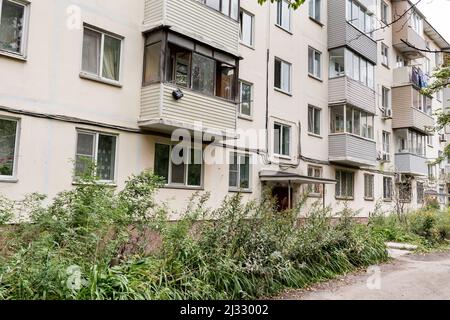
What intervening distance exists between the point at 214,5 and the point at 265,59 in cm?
376

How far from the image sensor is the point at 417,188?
28047 mm

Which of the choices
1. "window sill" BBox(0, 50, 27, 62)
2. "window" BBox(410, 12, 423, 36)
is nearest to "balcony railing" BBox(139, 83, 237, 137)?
"window sill" BBox(0, 50, 27, 62)

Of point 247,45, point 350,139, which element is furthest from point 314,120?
point 247,45

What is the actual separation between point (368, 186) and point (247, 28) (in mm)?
12378

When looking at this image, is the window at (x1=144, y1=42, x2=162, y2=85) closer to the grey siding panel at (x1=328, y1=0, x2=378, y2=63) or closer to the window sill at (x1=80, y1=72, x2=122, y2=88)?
the window sill at (x1=80, y1=72, x2=122, y2=88)

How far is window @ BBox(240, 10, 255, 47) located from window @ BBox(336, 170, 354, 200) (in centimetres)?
862

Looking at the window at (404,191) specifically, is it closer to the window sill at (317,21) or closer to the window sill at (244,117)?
the window sill at (317,21)

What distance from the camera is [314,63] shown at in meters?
19.9

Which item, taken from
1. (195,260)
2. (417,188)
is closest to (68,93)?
(195,260)

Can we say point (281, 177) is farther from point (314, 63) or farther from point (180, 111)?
point (314, 63)

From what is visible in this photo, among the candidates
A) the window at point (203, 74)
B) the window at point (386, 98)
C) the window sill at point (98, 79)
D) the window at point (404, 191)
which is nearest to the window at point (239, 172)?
the window at point (203, 74)
